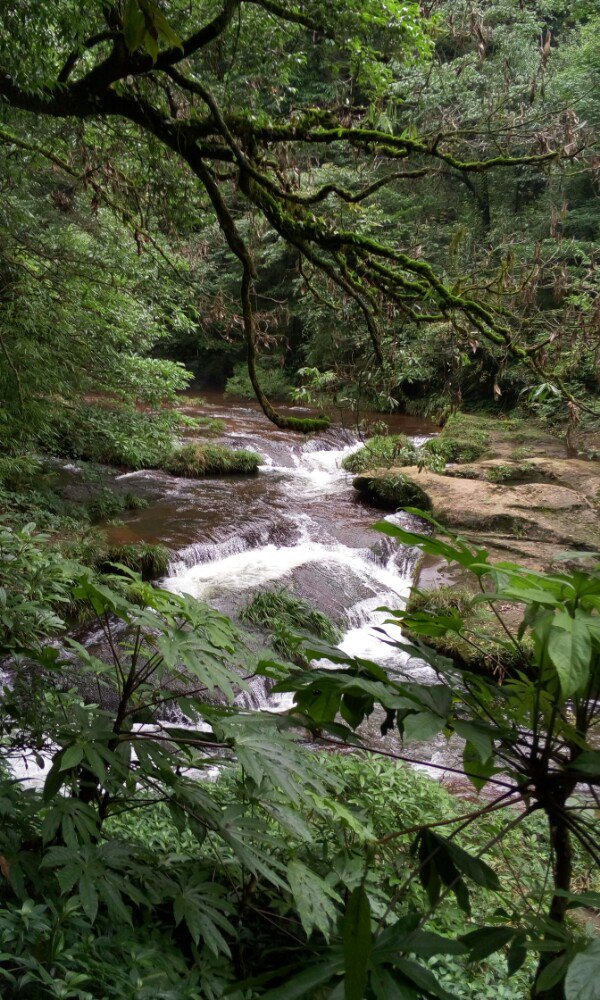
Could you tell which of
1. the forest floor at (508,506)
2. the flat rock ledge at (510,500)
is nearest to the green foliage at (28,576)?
the forest floor at (508,506)

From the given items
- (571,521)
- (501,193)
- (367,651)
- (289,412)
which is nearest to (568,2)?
(501,193)

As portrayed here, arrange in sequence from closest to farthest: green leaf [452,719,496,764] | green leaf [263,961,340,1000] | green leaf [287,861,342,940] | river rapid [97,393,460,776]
A: 1. green leaf [263,961,340,1000]
2. green leaf [452,719,496,764]
3. green leaf [287,861,342,940]
4. river rapid [97,393,460,776]

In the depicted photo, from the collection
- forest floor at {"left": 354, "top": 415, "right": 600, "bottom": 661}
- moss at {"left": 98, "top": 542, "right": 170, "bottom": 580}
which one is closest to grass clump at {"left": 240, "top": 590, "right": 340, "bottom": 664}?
forest floor at {"left": 354, "top": 415, "right": 600, "bottom": 661}

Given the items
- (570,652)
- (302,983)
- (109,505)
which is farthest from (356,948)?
(109,505)

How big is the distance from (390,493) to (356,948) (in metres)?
10.4

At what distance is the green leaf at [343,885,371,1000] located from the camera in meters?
0.78

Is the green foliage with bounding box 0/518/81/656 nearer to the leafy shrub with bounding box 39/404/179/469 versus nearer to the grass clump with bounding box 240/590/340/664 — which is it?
the grass clump with bounding box 240/590/340/664

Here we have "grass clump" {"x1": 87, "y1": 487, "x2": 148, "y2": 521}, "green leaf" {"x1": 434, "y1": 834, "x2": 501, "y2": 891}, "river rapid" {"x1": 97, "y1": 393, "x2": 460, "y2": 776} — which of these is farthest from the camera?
"grass clump" {"x1": 87, "y1": 487, "x2": 148, "y2": 521}

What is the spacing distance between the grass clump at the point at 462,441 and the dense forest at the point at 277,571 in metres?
1.27

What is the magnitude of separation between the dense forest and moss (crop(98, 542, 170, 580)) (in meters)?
0.04

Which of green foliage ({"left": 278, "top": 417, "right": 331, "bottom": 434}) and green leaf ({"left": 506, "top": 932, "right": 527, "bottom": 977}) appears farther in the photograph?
green foliage ({"left": 278, "top": 417, "right": 331, "bottom": 434})

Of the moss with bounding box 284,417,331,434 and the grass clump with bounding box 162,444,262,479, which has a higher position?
the moss with bounding box 284,417,331,434

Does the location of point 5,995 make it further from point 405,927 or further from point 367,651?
point 367,651

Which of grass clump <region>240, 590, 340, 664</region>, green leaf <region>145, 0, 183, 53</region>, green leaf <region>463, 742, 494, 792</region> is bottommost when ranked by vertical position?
grass clump <region>240, 590, 340, 664</region>
